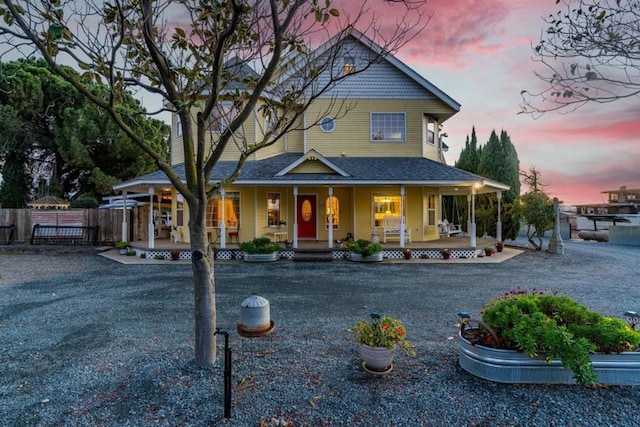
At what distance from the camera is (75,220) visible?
16.1 meters

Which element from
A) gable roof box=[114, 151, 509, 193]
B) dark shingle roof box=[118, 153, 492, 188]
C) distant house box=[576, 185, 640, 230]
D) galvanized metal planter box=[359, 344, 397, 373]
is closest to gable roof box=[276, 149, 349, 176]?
gable roof box=[114, 151, 509, 193]

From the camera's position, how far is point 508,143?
1938 centimetres

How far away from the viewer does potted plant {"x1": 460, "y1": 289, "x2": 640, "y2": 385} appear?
305 centimetres

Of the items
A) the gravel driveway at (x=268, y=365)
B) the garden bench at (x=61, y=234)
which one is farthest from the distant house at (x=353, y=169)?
the gravel driveway at (x=268, y=365)

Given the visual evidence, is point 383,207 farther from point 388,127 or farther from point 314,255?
point 314,255

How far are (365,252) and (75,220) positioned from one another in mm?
14574

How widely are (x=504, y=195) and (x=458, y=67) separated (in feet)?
35.9

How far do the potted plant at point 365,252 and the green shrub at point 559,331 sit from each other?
780 centimetres

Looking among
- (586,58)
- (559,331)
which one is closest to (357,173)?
(586,58)

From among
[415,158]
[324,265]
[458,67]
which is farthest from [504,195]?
[324,265]

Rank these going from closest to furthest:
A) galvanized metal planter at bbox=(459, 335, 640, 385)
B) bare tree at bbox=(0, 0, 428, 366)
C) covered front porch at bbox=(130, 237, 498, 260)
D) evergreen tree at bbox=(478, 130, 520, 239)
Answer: bare tree at bbox=(0, 0, 428, 366)
galvanized metal planter at bbox=(459, 335, 640, 385)
covered front porch at bbox=(130, 237, 498, 260)
evergreen tree at bbox=(478, 130, 520, 239)

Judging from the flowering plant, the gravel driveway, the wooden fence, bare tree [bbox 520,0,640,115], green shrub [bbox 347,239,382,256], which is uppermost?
bare tree [bbox 520,0,640,115]

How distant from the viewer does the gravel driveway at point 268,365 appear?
2.88 metres

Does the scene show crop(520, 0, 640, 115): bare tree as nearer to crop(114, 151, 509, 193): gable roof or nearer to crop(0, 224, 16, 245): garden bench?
crop(114, 151, 509, 193): gable roof
